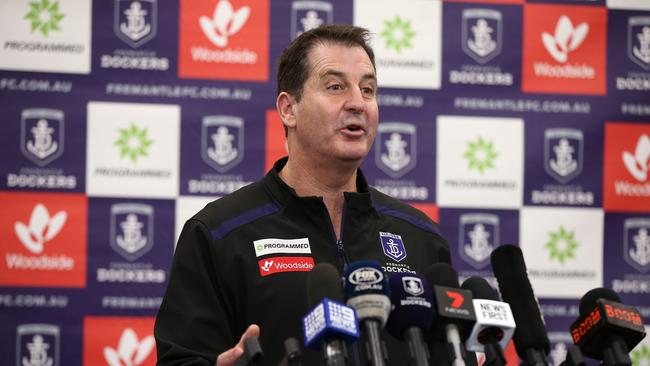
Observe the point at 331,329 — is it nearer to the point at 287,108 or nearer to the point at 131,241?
the point at 287,108

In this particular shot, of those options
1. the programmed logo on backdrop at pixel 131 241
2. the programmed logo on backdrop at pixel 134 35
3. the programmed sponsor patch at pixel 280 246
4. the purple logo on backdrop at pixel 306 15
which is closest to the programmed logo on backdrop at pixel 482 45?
the purple logo on backdrop at pixel 306 15

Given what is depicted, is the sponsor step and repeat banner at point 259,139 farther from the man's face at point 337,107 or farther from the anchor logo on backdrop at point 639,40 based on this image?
the man's face at point 337,107

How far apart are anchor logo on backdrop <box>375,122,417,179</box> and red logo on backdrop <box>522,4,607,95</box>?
0.55 metres

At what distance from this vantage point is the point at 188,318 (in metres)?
1.97

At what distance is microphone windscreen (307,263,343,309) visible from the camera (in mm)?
1409

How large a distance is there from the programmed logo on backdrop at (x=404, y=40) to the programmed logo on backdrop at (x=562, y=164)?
19.6 inches

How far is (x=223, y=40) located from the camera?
365 cm

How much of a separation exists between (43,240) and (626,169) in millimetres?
2399

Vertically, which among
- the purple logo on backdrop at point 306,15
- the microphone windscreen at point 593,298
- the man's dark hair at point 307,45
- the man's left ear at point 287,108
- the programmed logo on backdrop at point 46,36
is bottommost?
the microphone windscreen at point 593,298

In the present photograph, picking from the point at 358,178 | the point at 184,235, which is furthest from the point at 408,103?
the point at 184,235

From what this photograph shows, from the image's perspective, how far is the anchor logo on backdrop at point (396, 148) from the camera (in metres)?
3.70

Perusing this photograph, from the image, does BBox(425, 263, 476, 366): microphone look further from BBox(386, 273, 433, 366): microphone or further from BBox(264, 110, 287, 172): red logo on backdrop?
BBox(264, 110, 287, 172): red logo on backdrop

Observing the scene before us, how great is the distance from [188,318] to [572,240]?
7.33 feet

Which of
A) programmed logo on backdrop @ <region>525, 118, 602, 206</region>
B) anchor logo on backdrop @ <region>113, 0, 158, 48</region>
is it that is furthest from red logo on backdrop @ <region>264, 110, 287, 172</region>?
programmed logo on backdrop @ <region>525, 118, 602, 206</region>
